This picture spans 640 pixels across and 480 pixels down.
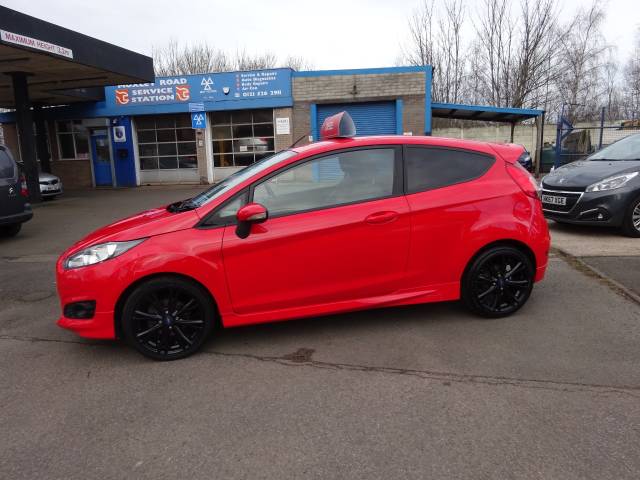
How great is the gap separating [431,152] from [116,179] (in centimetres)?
2069

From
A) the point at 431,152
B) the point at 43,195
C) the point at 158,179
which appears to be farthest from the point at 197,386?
the point at 158,179

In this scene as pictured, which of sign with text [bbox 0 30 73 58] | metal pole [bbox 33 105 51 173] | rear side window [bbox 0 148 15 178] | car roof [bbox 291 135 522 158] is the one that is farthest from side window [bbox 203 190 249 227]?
metal pole [bbox 33 105 51 173]

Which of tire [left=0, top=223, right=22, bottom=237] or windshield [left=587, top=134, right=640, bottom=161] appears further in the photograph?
tire [left=0, top=223, right=22, bottom=237]

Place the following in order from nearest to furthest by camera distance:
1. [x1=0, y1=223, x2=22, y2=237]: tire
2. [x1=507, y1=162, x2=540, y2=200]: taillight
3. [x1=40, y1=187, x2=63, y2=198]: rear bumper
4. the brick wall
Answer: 1. [x1=507, y1=162, x2=540, y2=200]: taillight
2. [x1=0, y1=223, x2=22, y2=237]: tire
3. [x1=40, y1=187, x2=63, y2=198]: rear bumper
4. the brick wall

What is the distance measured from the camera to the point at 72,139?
22.3 meters

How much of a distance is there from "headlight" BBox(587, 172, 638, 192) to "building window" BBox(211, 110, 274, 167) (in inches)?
583

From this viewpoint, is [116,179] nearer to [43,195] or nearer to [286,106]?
[43,195]

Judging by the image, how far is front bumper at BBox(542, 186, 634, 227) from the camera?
23.4 ft

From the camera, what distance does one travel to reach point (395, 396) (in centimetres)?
304

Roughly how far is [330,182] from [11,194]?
7229mm

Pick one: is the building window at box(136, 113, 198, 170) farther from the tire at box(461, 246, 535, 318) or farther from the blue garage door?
the tire at box(461, 246, 535, 318)

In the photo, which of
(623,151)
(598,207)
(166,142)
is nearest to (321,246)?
(598,207)

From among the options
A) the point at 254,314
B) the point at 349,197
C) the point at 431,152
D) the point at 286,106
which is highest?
the point at 286,106

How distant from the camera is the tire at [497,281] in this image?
13.5 feet
